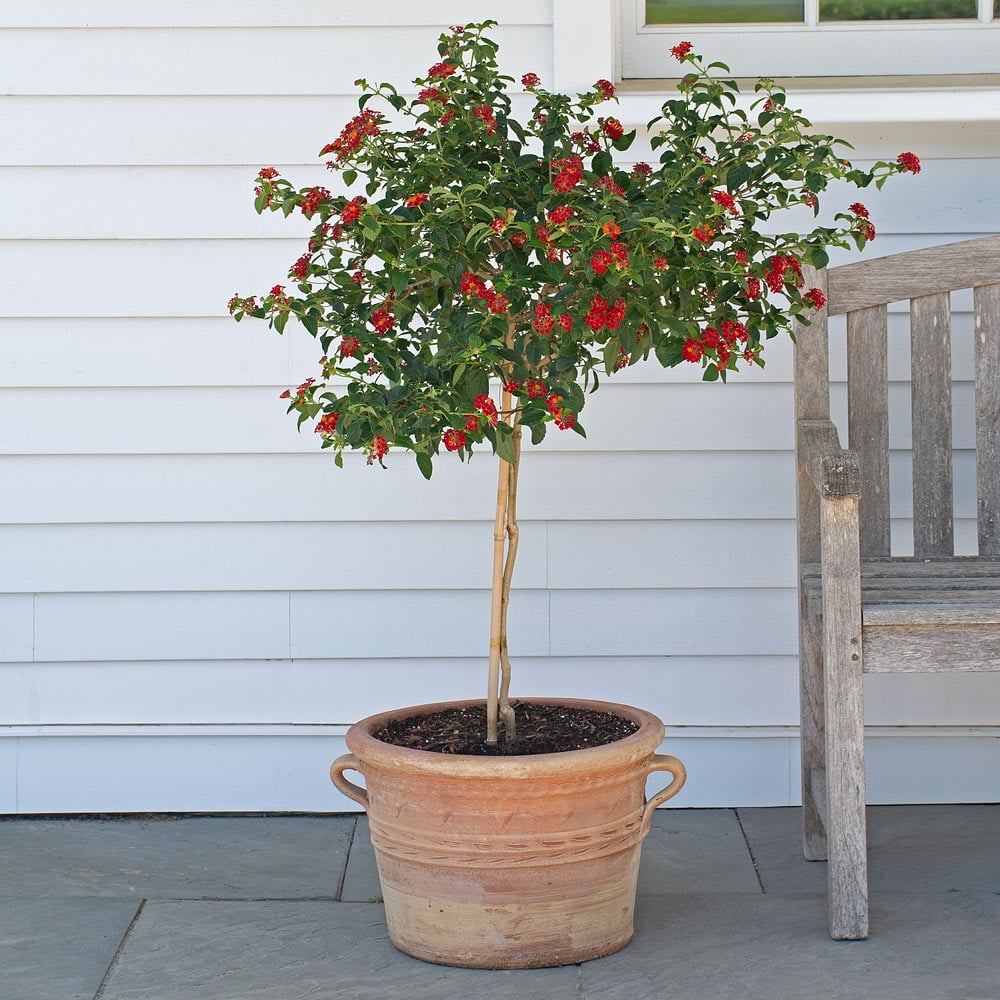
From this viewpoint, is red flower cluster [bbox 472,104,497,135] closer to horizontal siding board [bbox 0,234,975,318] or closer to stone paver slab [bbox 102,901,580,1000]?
horizontal siding board [bbox 0,234,975,318]

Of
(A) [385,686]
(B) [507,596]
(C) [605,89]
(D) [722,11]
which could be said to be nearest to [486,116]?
(C) [605,89]

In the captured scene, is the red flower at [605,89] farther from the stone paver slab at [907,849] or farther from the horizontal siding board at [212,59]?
the stone paver slab at [907,849]

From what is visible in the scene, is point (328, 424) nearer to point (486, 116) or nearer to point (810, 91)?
point (486, 116)

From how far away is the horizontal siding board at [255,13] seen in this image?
2.57m

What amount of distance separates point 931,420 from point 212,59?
1.54m

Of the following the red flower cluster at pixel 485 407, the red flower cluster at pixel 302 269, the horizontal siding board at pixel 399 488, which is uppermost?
the red flower cluster at pixel 302 269

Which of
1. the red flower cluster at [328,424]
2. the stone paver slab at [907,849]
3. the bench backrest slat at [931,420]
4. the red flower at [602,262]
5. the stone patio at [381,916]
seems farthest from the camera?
the bench backrest slat at [931,420]

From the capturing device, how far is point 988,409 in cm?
246

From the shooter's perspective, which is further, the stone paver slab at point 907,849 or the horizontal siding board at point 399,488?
the horizontal siding board at point 399,488

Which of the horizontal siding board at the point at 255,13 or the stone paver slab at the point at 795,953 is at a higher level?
the horizontal siding board at the point at 255,13

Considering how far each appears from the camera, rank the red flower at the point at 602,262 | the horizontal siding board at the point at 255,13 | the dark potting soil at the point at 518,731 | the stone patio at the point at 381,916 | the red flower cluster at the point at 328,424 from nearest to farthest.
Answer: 1. the red flower at the point at 602,262
2. the red flower cluster at the point at 328,424
3. the stone patio at the point at 381,916
4. the dark potting soil at the point at 518,731
5. the horizontal siding board at the point at 255,13

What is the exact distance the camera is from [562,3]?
2.53 metres

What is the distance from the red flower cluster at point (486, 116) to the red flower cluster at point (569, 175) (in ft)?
0.46

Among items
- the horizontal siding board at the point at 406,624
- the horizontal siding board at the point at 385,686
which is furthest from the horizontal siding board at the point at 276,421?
the horizontal siding board at the point at 385,686
